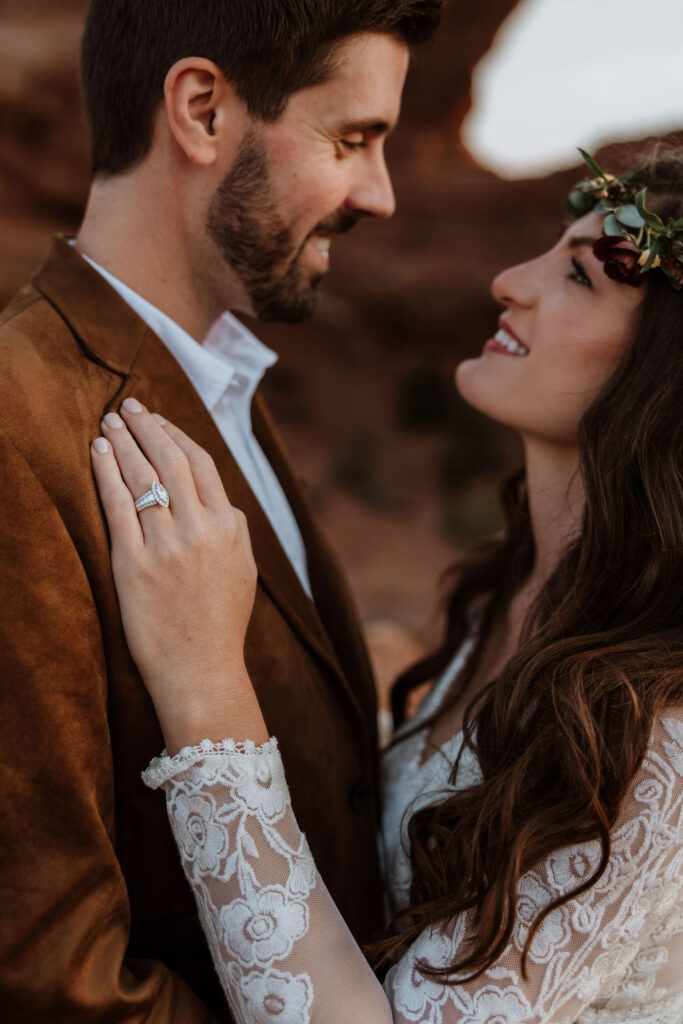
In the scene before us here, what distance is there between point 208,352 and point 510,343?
0.83 meters

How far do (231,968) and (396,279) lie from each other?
1063cm

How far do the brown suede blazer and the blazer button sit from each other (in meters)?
0.02

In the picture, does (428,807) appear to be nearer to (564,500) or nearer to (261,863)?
(261,863)

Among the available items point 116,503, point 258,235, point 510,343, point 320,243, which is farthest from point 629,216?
point 116,503

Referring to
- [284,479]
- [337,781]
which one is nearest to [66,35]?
[284,479]

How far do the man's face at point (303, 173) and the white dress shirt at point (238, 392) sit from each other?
0.22 metres

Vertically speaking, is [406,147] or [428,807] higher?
[406,147]

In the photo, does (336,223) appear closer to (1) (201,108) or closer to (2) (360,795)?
(1) (201,108)

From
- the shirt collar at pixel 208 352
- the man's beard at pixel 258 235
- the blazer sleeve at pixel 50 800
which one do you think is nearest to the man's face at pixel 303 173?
the man's beard at pixel 258 235

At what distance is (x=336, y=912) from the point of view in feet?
5.16

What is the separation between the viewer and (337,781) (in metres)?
1.96

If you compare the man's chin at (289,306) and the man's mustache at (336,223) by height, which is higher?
the man's mustache at (336,223)

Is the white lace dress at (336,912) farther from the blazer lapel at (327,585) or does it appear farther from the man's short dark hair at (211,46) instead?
the man's short dark hair at (211,46)

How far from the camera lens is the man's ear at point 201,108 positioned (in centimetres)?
186
